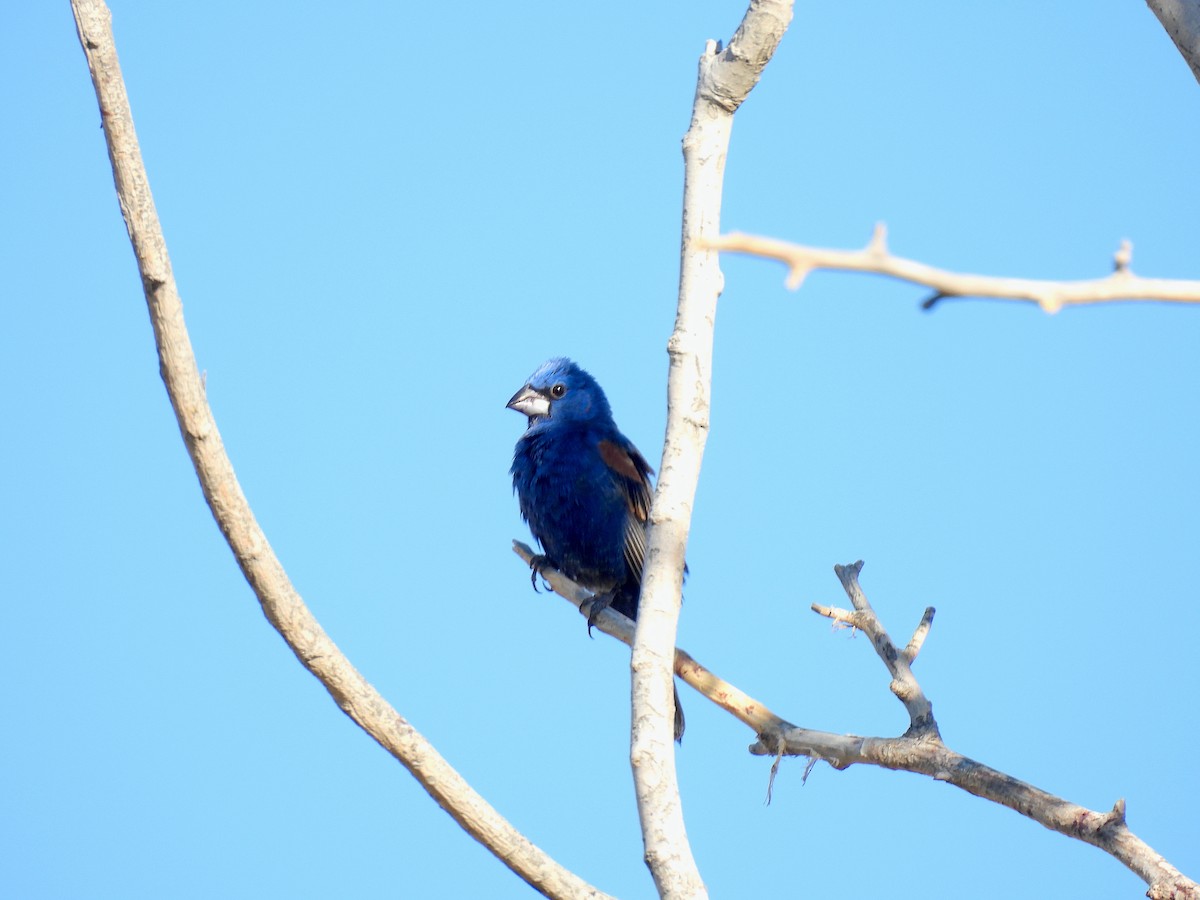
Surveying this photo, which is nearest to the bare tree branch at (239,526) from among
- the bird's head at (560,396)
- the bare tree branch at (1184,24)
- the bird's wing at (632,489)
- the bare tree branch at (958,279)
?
the bare tree branch at (958,279)

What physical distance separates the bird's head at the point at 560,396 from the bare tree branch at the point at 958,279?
18.0 ft

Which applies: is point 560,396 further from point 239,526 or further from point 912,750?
point 239,526

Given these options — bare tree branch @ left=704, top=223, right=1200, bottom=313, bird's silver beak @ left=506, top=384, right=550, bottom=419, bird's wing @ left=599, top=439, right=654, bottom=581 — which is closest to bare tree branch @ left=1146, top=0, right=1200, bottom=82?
bare tree branch @ left=704, top=223, right=1200, bottom=313

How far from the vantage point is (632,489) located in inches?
266

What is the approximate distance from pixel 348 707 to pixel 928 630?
2.41 metres

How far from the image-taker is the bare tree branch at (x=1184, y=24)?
14.0 ft

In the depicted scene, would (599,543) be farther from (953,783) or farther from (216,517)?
(216,517)

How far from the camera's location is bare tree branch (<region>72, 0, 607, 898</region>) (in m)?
3.07

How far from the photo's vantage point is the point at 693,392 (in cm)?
388

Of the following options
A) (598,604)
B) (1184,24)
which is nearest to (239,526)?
(598,604)

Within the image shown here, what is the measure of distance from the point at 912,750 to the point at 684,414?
4.79 feet

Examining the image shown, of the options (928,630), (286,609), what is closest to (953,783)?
(928,630)

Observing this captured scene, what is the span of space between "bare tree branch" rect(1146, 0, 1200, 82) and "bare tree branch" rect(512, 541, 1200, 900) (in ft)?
7.41

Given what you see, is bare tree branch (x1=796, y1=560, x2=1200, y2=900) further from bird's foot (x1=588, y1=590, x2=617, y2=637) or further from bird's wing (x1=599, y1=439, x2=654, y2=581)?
bird's wing (x1=599, y1=439, x2=654, y2=581)
